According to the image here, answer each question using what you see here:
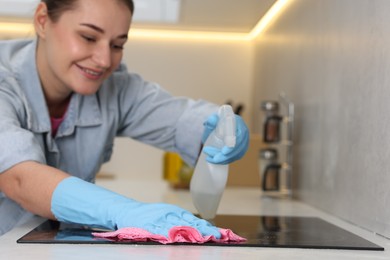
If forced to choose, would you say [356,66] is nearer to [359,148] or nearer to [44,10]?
[359,148]

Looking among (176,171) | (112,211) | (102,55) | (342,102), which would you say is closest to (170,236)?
(112,211)

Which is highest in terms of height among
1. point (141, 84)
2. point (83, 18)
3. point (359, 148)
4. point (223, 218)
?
point (83, 18)

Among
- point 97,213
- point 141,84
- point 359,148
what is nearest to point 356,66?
point 359,148

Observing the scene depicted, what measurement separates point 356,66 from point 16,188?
0.73m

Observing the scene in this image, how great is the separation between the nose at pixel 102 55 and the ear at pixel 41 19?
0.52ft

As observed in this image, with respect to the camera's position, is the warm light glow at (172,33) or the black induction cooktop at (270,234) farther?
the warm light glow at (172,33)

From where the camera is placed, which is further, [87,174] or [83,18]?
[87,174]

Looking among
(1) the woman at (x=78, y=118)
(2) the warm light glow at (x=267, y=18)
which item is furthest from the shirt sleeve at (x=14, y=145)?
(2) the warm light glow at (x=267, y=18)

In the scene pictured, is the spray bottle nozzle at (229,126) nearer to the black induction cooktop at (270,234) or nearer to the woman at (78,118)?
the woman at (78,118)

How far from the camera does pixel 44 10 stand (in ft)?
5.05

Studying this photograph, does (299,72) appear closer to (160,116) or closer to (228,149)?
(160,116)

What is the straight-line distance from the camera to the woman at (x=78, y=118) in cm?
116

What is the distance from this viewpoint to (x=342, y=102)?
157 cm

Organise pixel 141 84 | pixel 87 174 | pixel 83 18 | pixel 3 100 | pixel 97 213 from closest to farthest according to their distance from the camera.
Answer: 1. pixel 97 213
2. pixel 3 100
3. pixel 83 18
4. pixel 87 174
5. pixel 141 84
